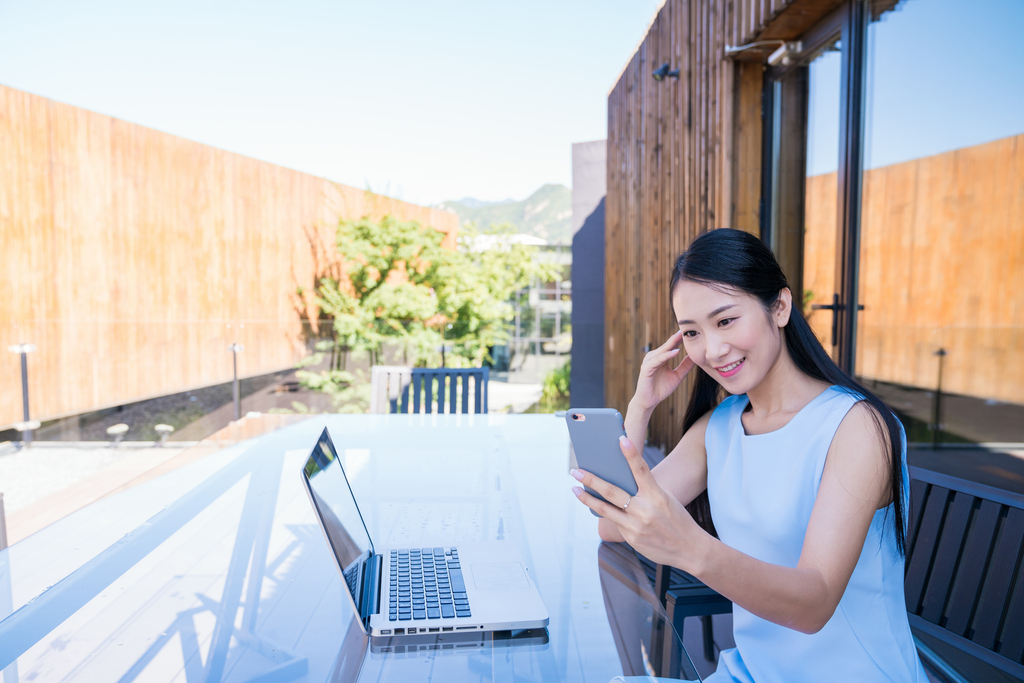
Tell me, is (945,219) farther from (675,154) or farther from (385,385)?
(385,385)

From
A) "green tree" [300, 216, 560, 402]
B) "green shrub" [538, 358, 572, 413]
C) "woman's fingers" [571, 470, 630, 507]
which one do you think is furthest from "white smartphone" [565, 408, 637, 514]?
"green shrub" [538, 358, 572, 413]

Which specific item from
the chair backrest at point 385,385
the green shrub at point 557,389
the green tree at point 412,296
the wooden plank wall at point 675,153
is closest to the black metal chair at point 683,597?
the wooden plank wall at point 675,153

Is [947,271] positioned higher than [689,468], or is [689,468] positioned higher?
[947,271]

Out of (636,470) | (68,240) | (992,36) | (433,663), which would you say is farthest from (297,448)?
(68,240)

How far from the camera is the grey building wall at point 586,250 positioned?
32.3 feet

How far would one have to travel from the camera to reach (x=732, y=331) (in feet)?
3.48

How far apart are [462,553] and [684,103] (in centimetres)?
361

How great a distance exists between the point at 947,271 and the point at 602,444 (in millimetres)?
1882

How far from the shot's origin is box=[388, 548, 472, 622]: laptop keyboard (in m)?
1.03

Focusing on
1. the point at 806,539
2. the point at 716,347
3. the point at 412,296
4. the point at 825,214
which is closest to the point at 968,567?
the point at 806,539

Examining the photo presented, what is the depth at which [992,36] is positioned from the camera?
1.87 metres

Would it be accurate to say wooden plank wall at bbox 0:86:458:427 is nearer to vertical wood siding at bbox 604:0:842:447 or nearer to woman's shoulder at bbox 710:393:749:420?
vertical wood siding at bbox 604:0:842:447

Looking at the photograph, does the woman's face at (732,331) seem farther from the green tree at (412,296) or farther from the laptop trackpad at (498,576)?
the green tree at (412,296)

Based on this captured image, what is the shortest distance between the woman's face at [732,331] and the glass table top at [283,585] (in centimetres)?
48
